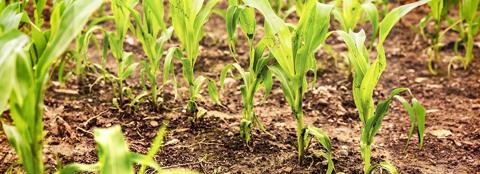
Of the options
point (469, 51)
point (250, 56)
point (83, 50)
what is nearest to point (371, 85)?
point (250, 56)

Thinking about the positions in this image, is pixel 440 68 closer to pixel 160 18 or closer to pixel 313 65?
pixel 313 65

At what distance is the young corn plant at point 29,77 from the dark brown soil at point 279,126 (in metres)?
0.50

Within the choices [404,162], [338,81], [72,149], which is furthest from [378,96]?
[72,149]

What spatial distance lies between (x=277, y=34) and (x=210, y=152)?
569 millimetres

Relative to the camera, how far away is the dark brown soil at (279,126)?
2.40 metres

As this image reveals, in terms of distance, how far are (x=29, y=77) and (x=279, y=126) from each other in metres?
1.30

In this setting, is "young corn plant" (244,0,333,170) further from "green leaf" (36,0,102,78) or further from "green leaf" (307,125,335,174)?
"green leaf" (36,0,102,78)

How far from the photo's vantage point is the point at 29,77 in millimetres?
1605

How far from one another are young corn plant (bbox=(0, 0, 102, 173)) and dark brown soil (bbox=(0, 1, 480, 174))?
50 centimetres

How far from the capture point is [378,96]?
9.96 feet

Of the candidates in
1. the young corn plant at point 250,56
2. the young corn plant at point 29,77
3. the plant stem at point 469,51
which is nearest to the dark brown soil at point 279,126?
the plant stem at point 469,51

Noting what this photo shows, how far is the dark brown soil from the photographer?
2.40m

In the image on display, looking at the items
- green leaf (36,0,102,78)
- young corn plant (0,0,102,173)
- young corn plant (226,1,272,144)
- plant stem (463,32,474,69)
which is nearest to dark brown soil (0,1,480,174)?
plant stem (463,32,474,69)

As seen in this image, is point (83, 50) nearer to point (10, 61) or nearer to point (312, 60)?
point (312, 60)
